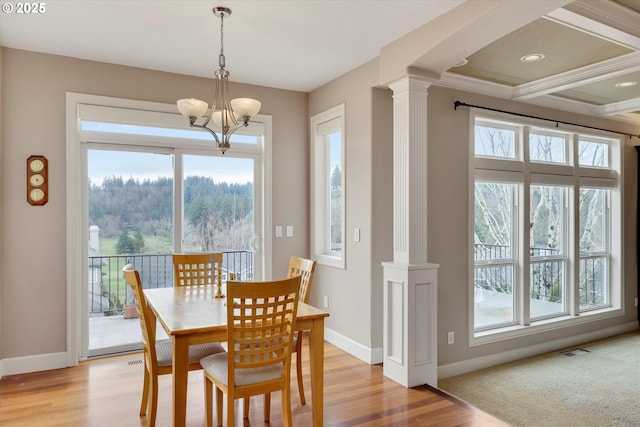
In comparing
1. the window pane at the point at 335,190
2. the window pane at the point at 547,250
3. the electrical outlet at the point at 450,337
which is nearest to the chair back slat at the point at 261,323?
the electrical outlet at the point at 450,337

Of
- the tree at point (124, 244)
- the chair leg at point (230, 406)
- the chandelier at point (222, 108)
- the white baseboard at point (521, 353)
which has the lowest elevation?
the white baseboard at point (521, 353)

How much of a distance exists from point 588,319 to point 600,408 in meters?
2.06

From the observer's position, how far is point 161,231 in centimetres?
422

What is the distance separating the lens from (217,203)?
4.48 meters

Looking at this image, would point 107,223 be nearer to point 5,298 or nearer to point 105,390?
point 5,298

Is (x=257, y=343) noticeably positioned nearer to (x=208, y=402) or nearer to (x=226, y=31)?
(x=208, y=402)

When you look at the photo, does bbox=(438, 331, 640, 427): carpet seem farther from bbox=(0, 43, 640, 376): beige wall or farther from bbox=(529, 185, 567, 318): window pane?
bbox=(529, 185, 567, 318): window pane

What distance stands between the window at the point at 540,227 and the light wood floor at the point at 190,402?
48.8 inches

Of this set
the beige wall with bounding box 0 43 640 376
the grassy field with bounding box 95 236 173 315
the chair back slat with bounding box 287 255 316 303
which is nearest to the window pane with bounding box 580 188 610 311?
the beige wall with bounding box 0 43 640 376

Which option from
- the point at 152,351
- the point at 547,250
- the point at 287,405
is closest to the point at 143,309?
Result: the point at 152,351

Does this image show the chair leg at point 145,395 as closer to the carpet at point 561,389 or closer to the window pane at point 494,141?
the carpet at point 561,389

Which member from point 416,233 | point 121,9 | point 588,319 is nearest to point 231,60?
point 121,9

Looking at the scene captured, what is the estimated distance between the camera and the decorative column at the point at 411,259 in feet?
10.6

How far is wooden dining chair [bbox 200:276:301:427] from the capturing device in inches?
82.0
